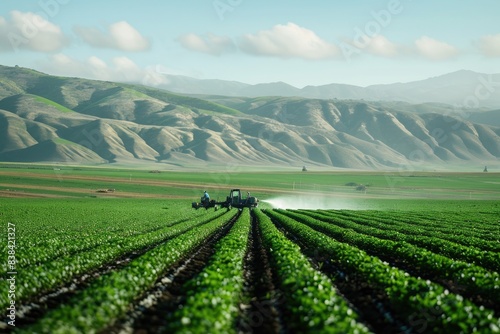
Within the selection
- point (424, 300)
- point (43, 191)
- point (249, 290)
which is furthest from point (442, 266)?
point (43, 191)

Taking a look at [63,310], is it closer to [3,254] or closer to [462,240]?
[3,254]

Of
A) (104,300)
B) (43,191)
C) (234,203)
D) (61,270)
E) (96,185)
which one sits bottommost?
(43,191)

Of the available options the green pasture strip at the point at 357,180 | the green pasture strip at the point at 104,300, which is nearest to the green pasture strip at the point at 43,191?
the green pasture strip at the point at 357,180

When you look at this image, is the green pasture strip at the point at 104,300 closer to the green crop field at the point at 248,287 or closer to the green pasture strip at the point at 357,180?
the green crop field at the point at 248,287

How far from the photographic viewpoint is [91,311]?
40.5 ft

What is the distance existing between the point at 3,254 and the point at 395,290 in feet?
55.7

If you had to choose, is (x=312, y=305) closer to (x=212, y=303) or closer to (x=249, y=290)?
(x=212, y=303)

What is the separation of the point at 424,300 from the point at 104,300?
843 centimetres

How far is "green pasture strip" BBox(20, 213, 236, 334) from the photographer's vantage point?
11.3 metres

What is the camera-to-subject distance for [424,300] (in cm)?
1373

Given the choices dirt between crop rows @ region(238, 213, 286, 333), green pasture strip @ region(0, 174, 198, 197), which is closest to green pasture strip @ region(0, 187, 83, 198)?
green pasture strip @ region(0, 174, 198, 197)

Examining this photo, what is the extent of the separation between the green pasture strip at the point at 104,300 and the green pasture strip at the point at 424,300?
7.61 m

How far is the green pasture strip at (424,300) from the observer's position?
474 inches

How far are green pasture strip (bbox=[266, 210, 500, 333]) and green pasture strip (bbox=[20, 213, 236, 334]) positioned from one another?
761 centimetres
